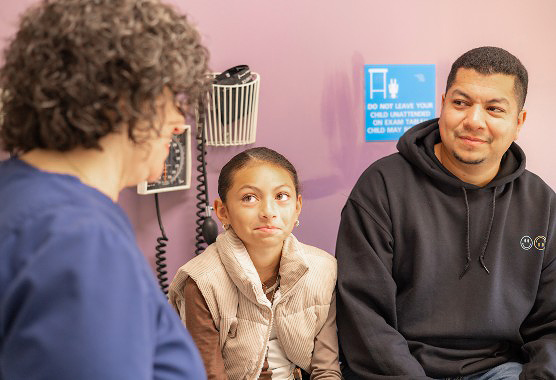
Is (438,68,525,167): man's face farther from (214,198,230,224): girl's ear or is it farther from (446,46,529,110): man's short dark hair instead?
(214,198,230,224): girl's ear

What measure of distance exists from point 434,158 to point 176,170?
Answer: 0.77 m

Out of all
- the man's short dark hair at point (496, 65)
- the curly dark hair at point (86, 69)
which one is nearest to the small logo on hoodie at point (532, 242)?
the man's short dark hair at point (496, 65)

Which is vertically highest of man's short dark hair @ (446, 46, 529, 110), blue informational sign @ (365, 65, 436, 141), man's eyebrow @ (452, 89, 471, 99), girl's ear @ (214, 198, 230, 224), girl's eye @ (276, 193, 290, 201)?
man's short dark hair @ (446, 46, 529, 110)

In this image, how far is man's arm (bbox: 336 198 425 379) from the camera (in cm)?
160

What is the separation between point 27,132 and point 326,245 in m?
1.41

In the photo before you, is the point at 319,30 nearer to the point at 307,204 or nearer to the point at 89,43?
the point at 307,204

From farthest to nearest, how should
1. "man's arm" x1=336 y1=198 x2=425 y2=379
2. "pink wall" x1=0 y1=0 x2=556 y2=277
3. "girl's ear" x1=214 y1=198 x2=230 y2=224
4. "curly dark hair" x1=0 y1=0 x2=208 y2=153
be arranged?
"pink wall" x1=0 y1=0 x2=556 y2=277
"girl's ear" x1=214 y1=198 x2=230 y2=224
"man's arm" x1=336 y1=198 x2=425 y2=379
"curly dark hair" x1=0 y1=0 x2=208 y2=153

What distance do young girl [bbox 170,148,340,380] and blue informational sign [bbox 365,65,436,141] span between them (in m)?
0.52

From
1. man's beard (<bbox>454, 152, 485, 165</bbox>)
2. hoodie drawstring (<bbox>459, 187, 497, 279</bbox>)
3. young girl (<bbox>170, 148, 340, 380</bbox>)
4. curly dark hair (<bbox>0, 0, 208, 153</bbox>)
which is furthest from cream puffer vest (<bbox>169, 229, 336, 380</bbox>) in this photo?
curly dark hair (<bbox>0, 0, 208, 153</bbox>)

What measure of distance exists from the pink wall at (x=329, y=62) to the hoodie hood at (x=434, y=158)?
12.1 inches

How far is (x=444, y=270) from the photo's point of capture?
1701mm

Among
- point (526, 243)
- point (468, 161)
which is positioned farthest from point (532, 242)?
point (468, 161)

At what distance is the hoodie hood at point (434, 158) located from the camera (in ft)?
5.69

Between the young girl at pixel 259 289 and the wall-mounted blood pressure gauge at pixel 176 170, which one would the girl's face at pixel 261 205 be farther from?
the wall-mounted blood pressure gauge at pixel 176 170
